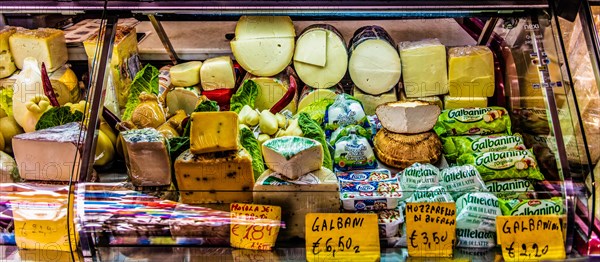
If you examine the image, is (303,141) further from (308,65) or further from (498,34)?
(498,34)

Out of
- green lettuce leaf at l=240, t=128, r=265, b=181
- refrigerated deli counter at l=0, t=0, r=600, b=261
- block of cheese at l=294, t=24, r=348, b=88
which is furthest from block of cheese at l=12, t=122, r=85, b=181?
block of cheese at l=294, t=24, r=348, b=88

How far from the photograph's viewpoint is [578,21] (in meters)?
2.13

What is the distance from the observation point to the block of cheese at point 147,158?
6.48 ft

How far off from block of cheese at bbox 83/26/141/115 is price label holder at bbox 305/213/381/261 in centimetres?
117

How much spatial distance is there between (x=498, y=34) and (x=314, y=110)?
947 mm

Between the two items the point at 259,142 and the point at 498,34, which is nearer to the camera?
the point at 259,142

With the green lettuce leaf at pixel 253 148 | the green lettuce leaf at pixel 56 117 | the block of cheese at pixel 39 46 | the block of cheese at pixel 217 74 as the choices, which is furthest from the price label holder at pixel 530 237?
the block of cheese at pixel 39 46

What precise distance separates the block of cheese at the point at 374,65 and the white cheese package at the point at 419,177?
2.04ft

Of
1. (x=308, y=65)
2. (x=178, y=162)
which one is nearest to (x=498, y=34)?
(x=308, y=65)

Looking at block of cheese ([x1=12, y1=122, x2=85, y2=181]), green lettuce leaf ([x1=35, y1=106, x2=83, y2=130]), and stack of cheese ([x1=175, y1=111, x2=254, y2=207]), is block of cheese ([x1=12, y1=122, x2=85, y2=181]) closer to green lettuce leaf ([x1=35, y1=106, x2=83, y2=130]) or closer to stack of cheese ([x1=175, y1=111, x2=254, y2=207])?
green lettuce leaf ([x1=35, y1=106, x2=83, y2=130])

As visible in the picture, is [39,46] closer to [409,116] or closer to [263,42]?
[263,42]

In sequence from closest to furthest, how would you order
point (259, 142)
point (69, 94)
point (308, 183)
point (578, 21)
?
1. point (308, 183)
2. point (578, 21)
3. point (259, 142)
4. point (69, 94)

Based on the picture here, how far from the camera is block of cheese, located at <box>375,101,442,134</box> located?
2271 millimetres

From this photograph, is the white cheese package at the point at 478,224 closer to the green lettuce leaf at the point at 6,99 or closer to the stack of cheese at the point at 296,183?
the stack of cheese at the point at 296,183
